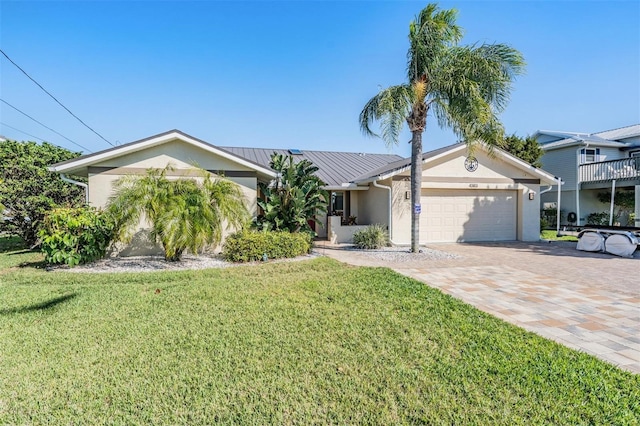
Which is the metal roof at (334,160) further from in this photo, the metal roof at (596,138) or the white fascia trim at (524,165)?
the metal roof at (596,138)

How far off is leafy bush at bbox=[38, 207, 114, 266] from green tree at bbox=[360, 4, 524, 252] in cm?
965

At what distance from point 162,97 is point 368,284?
54.7ft

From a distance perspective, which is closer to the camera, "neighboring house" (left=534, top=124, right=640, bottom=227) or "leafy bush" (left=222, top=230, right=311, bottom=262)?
"leafy bush" (left=222, top=230, right=311, bottom=262)

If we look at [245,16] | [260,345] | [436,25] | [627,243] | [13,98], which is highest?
[245,16]

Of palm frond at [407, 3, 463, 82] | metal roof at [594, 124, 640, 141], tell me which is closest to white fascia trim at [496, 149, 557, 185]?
palm frond at [407, 3, 463, 82]

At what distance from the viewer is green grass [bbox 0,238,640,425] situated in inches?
111

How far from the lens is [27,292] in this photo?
21.3 feet

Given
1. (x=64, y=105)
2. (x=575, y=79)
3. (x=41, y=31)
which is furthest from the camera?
(x=64, y=105)

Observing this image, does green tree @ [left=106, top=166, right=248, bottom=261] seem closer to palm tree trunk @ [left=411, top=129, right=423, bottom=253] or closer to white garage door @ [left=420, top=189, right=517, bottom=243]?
palm tree trunk @ [left=411, top=129, right=423, bottom=253]

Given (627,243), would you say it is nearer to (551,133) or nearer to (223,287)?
(223,287)

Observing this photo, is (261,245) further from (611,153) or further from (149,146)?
(611,153)

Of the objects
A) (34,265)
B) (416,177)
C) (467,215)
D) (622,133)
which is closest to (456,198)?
(467,215)

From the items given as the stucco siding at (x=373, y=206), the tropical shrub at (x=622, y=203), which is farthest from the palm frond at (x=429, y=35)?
the tropical shrub at (x=622, y=203)

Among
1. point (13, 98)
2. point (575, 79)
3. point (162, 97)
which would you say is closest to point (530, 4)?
point (575, 79)
